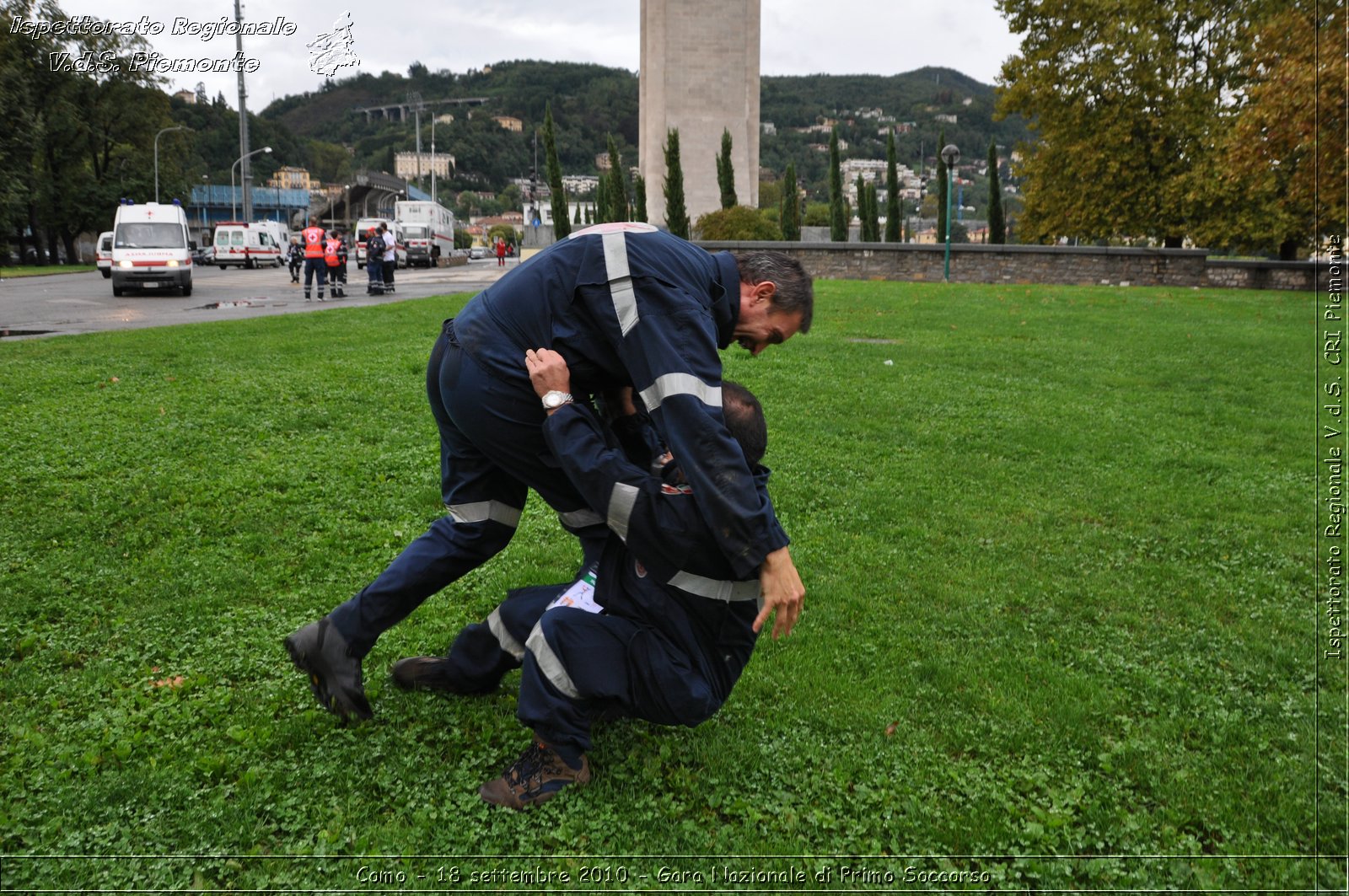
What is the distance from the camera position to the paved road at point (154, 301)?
17.1m

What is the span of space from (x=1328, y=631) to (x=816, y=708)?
265 cm

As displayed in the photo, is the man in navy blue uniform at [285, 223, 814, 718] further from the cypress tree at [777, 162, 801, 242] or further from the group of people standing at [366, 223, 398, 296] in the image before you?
the cypress tree at [777, 162, 801, 242]

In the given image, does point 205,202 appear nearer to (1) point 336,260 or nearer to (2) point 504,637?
(1) point 336,260

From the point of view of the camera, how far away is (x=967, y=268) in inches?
1228

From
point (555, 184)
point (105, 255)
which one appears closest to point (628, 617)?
point (105, 255)

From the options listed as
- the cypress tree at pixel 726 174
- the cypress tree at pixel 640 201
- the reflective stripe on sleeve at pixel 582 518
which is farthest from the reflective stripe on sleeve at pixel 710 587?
the cypress tree at pixel 640 201

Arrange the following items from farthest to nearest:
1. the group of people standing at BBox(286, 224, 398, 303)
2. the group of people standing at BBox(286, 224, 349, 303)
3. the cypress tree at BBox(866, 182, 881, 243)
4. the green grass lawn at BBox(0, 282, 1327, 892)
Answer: the cypress tree at BBox(866, 182, 881, 243)
the group of people standing at BBox(286, 224, 398, 303)
the group of people standing at BBox(286, 224, 349, 303)
the green grass lawn at BBox(0, 282, 1327, 892)

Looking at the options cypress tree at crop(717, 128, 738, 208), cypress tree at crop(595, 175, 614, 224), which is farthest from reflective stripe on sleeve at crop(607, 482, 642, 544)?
cypress tree at crop(595, 175, 614, 224)

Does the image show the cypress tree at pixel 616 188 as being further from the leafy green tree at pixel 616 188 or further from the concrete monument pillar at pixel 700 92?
the concrete monument pillar at pixel 700 92

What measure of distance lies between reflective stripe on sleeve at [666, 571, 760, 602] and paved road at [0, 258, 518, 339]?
45.5ft

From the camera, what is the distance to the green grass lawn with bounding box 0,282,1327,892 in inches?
120

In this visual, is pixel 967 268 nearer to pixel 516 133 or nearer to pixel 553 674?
pixel 553 674

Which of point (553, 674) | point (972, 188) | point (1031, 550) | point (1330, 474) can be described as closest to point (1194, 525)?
point (1031, 550)

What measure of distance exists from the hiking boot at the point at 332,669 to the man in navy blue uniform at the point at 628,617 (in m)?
0.66
